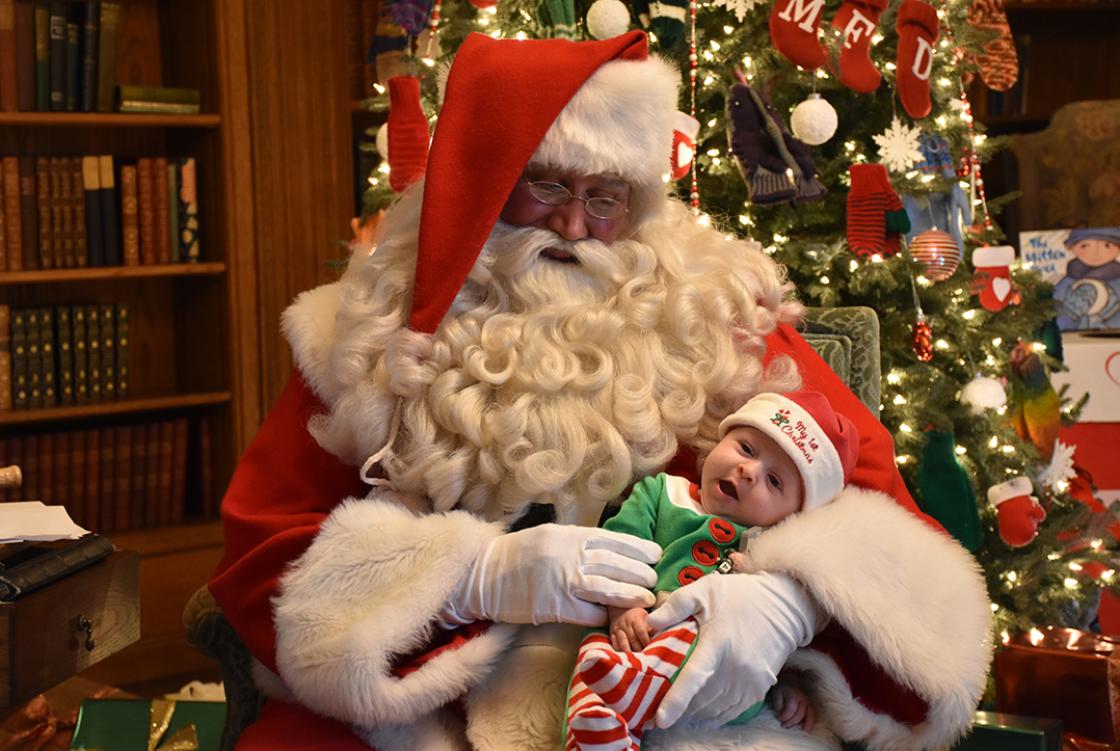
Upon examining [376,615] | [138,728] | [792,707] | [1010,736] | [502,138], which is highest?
[502,138]

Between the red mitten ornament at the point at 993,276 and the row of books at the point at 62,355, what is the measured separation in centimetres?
250

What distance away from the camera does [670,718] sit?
5.04 ft

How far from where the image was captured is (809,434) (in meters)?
1.69

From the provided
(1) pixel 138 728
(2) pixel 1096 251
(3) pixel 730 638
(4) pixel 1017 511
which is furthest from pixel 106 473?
(2) pixel 1096 251

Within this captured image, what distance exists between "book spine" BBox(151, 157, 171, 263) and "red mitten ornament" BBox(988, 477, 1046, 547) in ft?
8.24

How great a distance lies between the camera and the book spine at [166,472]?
4.01 metres

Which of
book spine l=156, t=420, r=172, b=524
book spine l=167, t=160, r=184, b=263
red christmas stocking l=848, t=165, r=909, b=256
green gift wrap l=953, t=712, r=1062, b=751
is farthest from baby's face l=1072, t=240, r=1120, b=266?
book spine l=156, t=420, r=172, b=524

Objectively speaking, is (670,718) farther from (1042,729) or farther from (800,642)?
(1042,729)

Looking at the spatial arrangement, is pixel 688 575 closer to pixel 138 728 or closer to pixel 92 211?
pixel 138 728

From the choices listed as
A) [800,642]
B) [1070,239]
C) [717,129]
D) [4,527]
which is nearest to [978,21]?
[1070,239]

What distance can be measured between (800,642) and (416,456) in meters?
0.59

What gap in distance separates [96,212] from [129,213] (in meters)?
0.10

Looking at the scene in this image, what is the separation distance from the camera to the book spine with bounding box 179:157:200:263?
13.0ft

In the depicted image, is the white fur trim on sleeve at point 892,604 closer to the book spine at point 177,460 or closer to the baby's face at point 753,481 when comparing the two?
the baby's face at point 753,481
